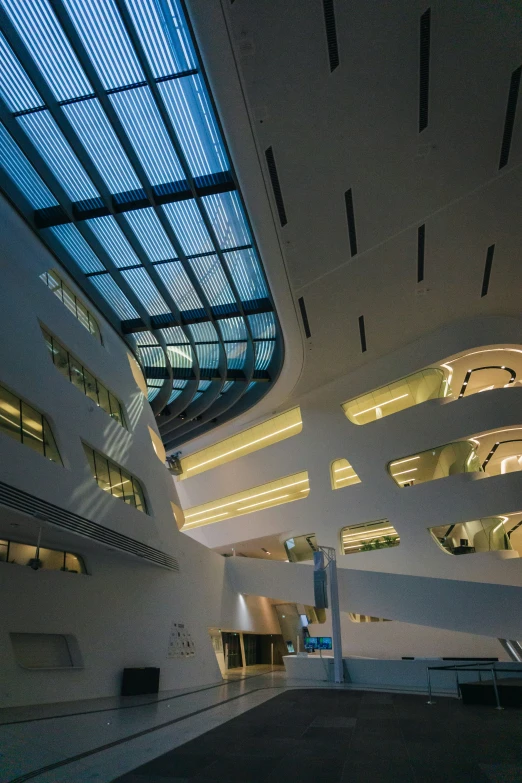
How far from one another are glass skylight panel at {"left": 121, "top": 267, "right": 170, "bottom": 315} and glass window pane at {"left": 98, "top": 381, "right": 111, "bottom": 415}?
360 cm

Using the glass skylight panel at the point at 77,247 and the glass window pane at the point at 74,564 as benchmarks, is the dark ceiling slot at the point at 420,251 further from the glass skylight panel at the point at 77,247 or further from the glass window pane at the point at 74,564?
the glass window pane at the point at 74,564

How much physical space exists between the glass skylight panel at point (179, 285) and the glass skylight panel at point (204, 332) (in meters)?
1.24

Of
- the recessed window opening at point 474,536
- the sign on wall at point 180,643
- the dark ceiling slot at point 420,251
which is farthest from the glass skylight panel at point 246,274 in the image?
the recessed window opening at point 474,536

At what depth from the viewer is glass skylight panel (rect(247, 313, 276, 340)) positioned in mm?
17516

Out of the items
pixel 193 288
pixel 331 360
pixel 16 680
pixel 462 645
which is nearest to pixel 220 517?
pixel 331 360

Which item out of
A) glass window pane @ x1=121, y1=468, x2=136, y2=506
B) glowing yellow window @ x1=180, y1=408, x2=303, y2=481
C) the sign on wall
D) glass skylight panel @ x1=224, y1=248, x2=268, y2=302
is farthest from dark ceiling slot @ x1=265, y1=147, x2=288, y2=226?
glowing yellow window @ x1=180, y1=408, x2=303, y2=481

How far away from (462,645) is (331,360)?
11692 mm

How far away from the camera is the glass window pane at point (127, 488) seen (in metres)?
13.4

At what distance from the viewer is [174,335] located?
60.6ft

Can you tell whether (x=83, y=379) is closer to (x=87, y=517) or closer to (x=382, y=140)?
(x=87, y=517)

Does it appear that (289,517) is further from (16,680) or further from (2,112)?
(2,112)

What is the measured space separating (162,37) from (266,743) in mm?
10944

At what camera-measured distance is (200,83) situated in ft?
31.5

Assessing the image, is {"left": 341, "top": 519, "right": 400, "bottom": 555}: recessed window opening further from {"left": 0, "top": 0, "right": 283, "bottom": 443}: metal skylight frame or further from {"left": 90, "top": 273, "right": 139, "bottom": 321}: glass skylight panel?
{"left": 90, "top": 273, "right": 139, "bottom": 321}: glass skylight panel
